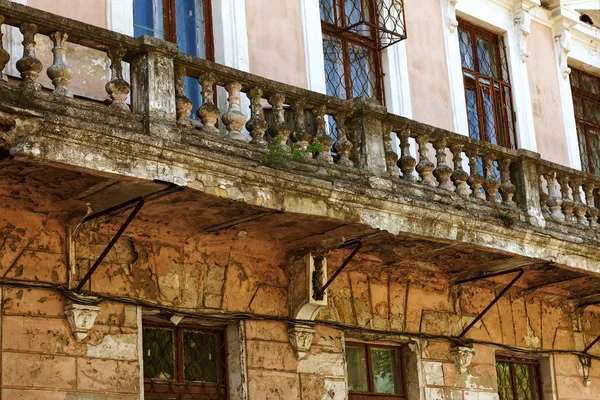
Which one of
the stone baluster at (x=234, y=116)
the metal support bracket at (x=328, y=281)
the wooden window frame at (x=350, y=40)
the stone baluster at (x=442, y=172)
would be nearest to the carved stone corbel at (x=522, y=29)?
the wooden window frame at (x=350, y=40)

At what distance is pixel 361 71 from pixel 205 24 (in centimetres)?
211

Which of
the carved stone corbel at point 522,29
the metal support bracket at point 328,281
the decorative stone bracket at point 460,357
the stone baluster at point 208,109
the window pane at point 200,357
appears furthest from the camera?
the carved stone corbel at point 522,29

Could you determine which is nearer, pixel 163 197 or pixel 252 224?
pixel 163 197

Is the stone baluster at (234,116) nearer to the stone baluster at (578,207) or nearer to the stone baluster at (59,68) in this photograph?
the stone baluster at (59,68)

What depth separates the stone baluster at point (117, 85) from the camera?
8.48 m

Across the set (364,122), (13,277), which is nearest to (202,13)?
(364,122)

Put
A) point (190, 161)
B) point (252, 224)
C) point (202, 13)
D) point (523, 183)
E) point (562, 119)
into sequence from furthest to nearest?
point (562, 119)
point (523, 183)
point (202, 13)
point (252, 224)
point (190, 161)

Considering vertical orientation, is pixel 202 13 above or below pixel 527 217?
above

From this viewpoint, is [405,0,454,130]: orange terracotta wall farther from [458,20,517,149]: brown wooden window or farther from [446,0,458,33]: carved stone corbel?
[458,20,517,149]: brown wooden window

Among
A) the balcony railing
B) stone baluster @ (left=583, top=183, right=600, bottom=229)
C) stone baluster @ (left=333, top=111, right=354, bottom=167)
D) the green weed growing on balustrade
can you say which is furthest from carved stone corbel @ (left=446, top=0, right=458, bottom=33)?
the green weed growing on balustrade

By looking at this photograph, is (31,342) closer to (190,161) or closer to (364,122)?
(190,161)

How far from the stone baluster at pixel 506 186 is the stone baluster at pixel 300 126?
2523mm

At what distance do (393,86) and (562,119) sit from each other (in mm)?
3117

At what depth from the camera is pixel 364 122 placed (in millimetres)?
10219
